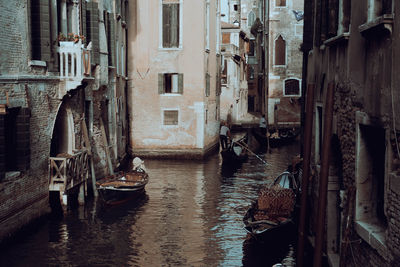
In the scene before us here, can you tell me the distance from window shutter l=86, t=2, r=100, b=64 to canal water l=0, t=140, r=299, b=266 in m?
4.18

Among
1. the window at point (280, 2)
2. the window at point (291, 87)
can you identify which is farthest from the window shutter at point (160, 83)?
the window at point (280, 2)

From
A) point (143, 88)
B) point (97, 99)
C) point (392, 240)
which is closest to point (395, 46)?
point (392, 240)

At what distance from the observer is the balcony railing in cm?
1225

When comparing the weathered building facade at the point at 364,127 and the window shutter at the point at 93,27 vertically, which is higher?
the window shutter at the point at 93,27

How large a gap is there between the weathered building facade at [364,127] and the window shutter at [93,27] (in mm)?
7489

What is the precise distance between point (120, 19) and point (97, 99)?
5489 mm

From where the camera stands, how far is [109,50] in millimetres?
17859

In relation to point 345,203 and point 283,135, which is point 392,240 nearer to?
point 345,203

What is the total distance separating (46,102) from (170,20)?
1118cm

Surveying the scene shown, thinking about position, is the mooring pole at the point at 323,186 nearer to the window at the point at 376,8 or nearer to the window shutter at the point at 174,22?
the window at the point at 376,8

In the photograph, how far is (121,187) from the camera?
45.8ft

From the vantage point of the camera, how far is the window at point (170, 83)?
887 inches

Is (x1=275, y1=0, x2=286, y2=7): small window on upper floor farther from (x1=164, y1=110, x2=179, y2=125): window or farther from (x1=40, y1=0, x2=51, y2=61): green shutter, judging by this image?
(x1=40, y1=0, x2=51, y2=61): green shutter

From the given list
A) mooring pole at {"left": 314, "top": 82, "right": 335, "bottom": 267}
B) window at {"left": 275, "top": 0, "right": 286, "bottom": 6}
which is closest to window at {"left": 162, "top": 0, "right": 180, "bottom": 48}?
window at {"left": 275, "top": 0, "right": 286, "bottom": 6}
